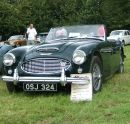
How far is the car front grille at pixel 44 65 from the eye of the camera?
770 centimetres

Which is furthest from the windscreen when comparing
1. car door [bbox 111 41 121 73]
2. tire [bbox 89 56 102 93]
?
tire [bbox 89 56 102 93]

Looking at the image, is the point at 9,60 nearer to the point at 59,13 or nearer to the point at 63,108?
the point at 63,108

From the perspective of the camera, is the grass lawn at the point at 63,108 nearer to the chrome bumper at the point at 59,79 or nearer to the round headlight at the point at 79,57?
the chrome bumper at the point at 59,79

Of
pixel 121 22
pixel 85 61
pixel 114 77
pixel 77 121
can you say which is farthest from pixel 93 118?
pixel 121 22

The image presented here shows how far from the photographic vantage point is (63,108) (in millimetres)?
6703

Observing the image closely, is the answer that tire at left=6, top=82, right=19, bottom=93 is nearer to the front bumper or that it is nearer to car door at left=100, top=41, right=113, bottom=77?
the front bumper

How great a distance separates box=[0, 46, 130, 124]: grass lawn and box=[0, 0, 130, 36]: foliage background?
3716 centimetres

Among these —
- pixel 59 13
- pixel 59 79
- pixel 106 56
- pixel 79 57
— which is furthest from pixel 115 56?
pixel 59 13

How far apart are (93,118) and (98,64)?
7.86ft

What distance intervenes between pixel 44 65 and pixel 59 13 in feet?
143

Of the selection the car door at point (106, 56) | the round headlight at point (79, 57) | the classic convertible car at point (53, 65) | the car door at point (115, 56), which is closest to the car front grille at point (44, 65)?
the classic convertible car at point (53, 65)

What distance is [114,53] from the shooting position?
9.94 metres

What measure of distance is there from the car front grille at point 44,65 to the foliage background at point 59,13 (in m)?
37.0

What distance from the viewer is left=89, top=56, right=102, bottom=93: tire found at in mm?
7965
